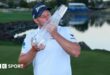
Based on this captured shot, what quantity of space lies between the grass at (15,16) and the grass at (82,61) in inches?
15.9

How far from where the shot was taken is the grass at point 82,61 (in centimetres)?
469

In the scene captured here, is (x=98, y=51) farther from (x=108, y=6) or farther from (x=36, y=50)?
(x=36, y=50)


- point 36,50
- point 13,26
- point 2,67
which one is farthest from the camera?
point 13,26

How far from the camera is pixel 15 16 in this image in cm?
630

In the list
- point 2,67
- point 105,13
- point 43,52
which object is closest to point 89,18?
point 105,13

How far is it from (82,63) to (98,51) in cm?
107

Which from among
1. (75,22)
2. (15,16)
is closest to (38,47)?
(15,16)

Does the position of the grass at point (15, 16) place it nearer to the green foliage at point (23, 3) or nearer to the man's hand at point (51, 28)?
Answer: the green foliage at point (23, 3)

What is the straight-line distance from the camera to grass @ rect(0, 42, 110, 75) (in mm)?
4695

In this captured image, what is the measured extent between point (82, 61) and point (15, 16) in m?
1.52

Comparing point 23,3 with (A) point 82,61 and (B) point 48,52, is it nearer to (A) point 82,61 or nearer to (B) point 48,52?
(A) point 82,61

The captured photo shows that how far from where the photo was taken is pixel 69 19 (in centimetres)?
626

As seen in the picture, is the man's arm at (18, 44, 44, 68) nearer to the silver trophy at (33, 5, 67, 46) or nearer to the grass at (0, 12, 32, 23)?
the silver trophy at (33, 5, 67, 46)

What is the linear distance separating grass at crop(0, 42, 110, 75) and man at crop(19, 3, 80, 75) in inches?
112
